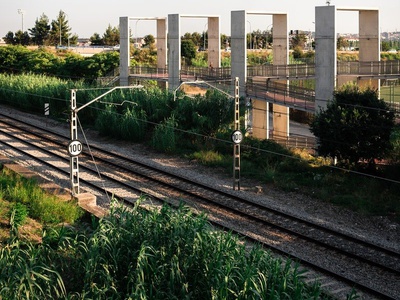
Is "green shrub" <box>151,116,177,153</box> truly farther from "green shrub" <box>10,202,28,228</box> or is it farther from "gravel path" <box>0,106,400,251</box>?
"green shrub" <box>10,202,28,228</box>

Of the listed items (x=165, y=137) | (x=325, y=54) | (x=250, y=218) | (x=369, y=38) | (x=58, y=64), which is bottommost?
(x=250, y=218)

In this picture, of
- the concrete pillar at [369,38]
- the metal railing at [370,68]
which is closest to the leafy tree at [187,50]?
the concrete pillar at [369,38]

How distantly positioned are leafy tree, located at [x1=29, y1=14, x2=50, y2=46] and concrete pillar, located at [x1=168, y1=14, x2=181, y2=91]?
6544cm

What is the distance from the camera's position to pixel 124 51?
54.0 meters

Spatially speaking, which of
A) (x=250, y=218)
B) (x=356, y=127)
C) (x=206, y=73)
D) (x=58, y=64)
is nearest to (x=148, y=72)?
(x=206, y=73)

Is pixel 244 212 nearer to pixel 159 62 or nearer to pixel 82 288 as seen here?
pixel 82 288

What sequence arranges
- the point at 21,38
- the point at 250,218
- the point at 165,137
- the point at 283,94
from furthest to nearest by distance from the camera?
the point at 21,38 < the point at 283,94 < the point at 165,137 < the point at 250,218

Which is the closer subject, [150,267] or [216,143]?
[150,267]

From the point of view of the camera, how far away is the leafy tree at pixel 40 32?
11056 centimetres

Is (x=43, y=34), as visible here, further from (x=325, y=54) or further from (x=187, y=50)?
(x=325, y=54)

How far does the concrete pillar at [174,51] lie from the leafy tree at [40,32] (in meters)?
65.4

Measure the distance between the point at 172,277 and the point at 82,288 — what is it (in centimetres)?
214

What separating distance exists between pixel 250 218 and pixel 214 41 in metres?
29.4

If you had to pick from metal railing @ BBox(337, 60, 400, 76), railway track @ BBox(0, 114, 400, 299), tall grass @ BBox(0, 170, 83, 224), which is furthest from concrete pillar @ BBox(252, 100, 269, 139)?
tall grass @ BBox(0, 170, 83, 224)
